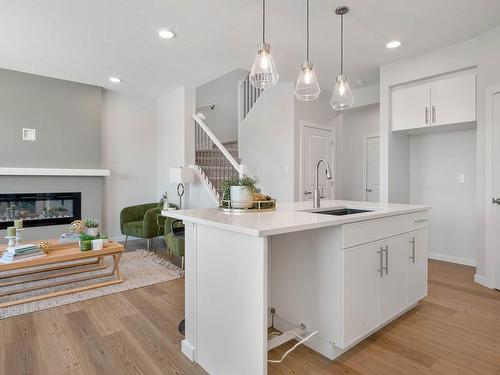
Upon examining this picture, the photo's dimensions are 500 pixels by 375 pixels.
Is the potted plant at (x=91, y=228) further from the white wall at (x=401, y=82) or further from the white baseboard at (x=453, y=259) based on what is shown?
the white baseboard at (x=453, y=259)

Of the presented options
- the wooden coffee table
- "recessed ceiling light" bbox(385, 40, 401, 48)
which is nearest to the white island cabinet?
the wooden coffee table

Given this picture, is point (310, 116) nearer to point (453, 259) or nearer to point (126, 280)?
point (453, 259)

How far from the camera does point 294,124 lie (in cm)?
466

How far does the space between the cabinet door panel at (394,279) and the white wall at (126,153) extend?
4.74m

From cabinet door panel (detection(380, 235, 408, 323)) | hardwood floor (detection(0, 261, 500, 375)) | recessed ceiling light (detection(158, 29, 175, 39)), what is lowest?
hardwood floor (detection(0, 261, 500, 375))

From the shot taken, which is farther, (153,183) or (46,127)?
(153,183)

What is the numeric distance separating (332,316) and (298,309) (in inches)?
10.7

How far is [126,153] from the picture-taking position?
5.66 metres

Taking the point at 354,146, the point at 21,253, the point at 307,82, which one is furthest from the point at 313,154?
the point at 21,253

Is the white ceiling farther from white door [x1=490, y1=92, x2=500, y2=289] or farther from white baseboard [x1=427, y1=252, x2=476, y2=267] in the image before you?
white baseboard [x1=427, y1=252, x2=476, y2=267]

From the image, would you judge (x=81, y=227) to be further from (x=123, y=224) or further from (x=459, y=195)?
(x=459, y=195)

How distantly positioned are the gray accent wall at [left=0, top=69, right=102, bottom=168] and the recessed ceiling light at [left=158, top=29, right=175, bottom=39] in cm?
259

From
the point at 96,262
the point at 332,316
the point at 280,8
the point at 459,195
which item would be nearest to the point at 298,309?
the point at 332,316

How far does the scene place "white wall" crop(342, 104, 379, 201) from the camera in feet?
18.6
